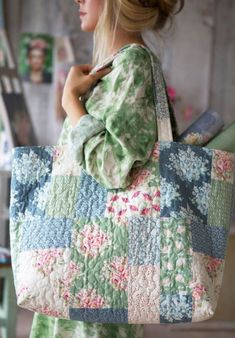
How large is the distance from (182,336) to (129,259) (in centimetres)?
160

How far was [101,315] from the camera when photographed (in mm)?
1072

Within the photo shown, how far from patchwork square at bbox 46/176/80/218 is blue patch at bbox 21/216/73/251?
1 cm

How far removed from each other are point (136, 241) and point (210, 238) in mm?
145

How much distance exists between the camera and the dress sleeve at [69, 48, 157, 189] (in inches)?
41.4

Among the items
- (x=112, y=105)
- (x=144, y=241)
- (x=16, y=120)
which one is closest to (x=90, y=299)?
(x=144, y=241)

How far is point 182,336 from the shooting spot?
8.31ft

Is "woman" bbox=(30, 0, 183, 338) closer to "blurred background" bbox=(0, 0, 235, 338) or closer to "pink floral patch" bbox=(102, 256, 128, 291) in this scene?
"pink floral patch" bbox=(102, 256, 128, 291)

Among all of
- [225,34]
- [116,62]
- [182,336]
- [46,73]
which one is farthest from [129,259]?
[225,34]

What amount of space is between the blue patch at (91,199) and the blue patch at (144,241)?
0.06m

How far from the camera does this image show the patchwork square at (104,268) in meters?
1.05

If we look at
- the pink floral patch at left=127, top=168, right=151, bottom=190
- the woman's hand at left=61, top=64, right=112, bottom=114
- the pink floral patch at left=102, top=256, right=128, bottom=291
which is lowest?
the pink floral patch at left=102, top=256, right=128, bottom=291

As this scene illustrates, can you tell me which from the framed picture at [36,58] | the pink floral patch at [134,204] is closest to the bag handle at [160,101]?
the pink floral patch at [134,204]

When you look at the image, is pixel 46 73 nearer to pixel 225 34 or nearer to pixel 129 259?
pixel 225 34

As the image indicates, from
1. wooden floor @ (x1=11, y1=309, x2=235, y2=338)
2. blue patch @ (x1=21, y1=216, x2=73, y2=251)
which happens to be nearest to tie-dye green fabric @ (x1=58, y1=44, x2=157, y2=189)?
blue patch @ (x1=21, y1=216, x2=73, y2=251)
